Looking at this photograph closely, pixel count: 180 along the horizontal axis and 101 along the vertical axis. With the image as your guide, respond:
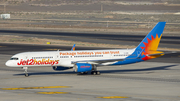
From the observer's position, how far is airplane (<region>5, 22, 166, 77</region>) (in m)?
47.3

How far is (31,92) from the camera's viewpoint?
36656 mm

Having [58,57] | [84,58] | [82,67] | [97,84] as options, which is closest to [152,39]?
[84,58]

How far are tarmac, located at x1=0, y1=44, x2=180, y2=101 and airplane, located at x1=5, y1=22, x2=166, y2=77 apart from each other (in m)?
1.79

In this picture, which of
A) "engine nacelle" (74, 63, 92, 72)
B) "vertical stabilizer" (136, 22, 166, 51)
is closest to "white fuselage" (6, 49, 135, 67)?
"engine nacelle" (74, 63, 92, 72)

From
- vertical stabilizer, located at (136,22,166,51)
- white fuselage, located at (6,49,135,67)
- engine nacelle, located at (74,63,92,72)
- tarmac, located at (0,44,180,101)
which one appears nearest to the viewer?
tarmac, located at (0,44,180,101)

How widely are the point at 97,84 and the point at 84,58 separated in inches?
319

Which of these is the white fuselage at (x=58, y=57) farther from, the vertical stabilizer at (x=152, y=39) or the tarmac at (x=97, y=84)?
the vertical stabilizer at (x=152, y=39)

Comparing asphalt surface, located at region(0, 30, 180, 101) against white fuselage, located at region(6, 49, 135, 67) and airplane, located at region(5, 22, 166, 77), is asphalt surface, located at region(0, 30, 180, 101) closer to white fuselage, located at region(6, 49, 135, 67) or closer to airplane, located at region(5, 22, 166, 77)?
airplane, located at region(5, 22, 166, 77)

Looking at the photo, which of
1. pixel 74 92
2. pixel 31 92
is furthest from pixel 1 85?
pixel 74 92

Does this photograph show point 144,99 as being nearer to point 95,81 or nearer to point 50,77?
point 95,81

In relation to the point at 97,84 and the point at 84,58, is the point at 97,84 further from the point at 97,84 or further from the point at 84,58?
the point at 84,58

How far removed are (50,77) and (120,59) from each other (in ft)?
35.7

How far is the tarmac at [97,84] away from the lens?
34.2 metres

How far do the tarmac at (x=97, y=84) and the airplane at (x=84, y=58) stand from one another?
5.86ft
